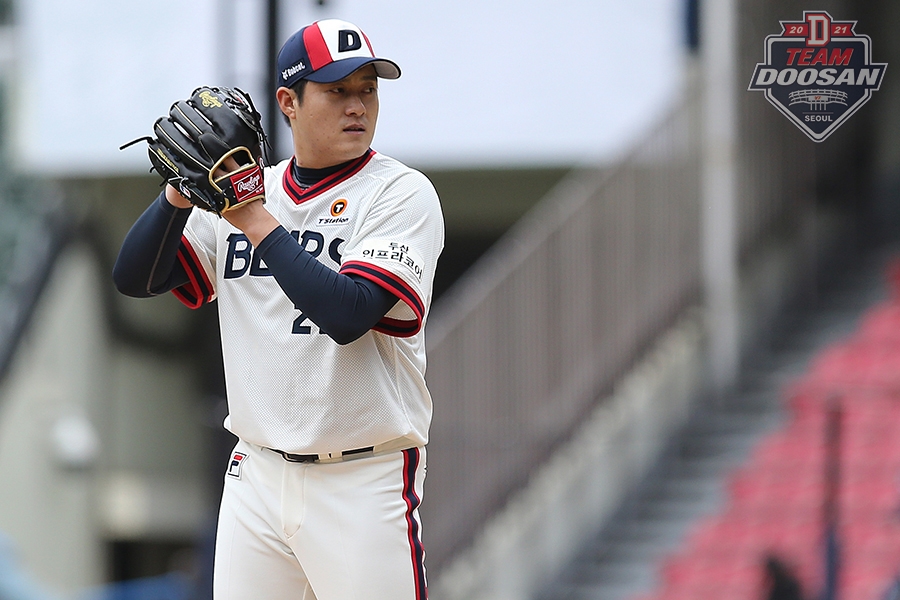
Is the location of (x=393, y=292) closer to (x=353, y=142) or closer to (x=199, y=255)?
(x=353, y=142)

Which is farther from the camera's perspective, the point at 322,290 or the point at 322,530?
the point at 322,530

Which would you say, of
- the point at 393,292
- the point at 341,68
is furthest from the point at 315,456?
the point at 341,68

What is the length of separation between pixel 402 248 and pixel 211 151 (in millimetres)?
372

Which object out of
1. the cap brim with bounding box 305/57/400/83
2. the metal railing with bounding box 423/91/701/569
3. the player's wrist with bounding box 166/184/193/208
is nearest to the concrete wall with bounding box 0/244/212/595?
the metal railing with bounding box 423/91/701/569

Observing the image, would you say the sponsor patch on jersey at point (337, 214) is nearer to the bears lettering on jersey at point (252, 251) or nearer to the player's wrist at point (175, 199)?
the bears lettering on jersey at point (252, 251)

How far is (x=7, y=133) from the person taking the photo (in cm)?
1040

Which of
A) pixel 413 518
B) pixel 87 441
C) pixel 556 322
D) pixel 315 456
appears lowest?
pixel 87 441

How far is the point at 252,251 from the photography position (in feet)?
8.36

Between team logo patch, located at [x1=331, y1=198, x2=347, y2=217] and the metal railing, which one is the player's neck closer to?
team logo patch, located at [x1=331, y1=198, x2=347, y2=217]

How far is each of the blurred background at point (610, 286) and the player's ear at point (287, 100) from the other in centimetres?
279

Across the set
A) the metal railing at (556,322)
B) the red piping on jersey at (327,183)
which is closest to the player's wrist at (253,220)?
the red piping on jersey at (327,183)

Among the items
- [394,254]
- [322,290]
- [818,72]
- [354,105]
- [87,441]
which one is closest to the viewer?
[322,290]

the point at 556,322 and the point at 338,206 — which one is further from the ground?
the point at 338,206

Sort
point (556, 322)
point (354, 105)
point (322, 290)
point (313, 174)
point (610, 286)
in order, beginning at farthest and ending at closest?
1. point (610, 286)
2. point (556, 322)
3. point (313, 174)
4. point (354, 105)
5. point (322, 290)
